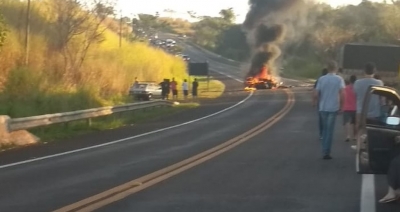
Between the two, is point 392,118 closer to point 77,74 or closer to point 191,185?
point 191,185

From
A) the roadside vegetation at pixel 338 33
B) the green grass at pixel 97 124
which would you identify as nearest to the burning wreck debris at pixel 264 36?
the roadside vegetation at pixel 338 33

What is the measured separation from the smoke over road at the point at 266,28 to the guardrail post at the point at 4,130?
33.7 meters

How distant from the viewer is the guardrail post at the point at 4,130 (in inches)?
728

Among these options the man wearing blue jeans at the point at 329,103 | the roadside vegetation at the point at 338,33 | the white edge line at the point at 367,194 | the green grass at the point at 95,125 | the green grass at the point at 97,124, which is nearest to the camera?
the white edge line at the point at 367,194

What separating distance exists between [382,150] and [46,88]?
21.6 m

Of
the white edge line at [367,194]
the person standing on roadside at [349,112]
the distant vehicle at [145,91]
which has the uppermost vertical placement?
the person standing on roadside at [349,112]

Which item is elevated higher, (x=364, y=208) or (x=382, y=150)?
(x=382, y=150)

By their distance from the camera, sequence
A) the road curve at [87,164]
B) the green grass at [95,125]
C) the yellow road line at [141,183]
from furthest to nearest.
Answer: the green grass at [95,125], the road curve at [87,164], the yellow road line at [141,183]

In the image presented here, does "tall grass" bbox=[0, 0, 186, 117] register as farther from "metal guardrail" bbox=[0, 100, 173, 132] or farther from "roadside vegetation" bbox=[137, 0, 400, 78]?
"roadside vegetation" bbox=[137, 0, 400, 78]

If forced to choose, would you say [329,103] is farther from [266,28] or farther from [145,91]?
[266,28]

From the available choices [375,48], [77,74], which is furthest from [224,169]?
[375,48]

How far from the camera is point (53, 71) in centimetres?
4050

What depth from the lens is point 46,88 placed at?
30250 mm

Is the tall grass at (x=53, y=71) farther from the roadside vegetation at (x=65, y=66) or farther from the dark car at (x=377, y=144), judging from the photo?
the dark car at (x=377, y=144)
